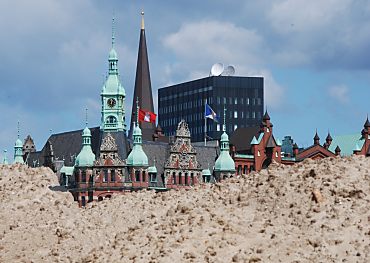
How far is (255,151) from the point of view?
140 metres

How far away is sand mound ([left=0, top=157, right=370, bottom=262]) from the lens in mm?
41156

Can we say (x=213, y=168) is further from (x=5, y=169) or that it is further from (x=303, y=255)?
(x=303, y=255)

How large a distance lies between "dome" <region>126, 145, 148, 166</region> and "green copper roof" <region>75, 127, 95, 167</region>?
455cm

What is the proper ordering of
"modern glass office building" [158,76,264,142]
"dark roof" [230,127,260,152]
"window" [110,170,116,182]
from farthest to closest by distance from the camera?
"modern glass office building" [158,76,264,142] < "dark roof" [230,127,260,152] < "window" [110,170,116,182]

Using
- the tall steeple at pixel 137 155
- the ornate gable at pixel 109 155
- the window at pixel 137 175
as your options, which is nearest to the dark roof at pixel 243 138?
the tall steeple at pixel 137 155

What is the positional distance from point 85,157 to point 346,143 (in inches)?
2299

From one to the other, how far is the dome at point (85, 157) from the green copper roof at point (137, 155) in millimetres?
4455

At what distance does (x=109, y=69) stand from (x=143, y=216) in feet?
263

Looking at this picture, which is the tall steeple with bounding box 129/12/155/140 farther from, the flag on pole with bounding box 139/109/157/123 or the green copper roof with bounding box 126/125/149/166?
the green copper roof with bounding box 126/125/149/166

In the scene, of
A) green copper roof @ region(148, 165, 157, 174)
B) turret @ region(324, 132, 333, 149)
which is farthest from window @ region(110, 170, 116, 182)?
turret @ region(324, 132, 333, 149)

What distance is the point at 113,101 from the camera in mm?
129750

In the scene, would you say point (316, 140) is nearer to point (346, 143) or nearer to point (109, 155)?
point (346, 143)

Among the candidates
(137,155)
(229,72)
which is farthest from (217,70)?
(137,155)

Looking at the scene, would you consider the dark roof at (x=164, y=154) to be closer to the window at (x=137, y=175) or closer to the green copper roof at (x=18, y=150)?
the window at (x=137, y=175)
